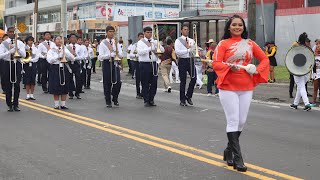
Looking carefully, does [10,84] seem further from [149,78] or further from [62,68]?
[149,78]

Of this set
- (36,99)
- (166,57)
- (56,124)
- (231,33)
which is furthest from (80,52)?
(231,33)

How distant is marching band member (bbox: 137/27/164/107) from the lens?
14.3 meters

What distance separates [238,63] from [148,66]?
760 cm

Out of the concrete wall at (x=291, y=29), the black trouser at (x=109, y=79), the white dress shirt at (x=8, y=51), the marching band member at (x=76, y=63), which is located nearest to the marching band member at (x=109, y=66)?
the black trouser at (x=109, y=79)

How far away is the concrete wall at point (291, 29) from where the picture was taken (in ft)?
90.9

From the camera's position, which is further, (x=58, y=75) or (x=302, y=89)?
(x=58, y=75)

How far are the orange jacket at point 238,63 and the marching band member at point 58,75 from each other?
7230 millimetres

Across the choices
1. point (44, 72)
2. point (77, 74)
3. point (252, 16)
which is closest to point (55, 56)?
point (77, 74)

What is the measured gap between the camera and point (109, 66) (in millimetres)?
14148

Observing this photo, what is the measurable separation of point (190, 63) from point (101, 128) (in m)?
4.33

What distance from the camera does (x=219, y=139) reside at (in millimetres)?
9078

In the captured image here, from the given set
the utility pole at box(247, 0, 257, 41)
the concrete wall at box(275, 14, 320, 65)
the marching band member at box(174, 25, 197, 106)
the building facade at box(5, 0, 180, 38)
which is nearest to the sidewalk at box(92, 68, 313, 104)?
the utility pole at box(247, 0, 257, 41)

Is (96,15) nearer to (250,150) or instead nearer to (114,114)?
(114,114)

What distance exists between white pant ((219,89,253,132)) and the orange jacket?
7cm
